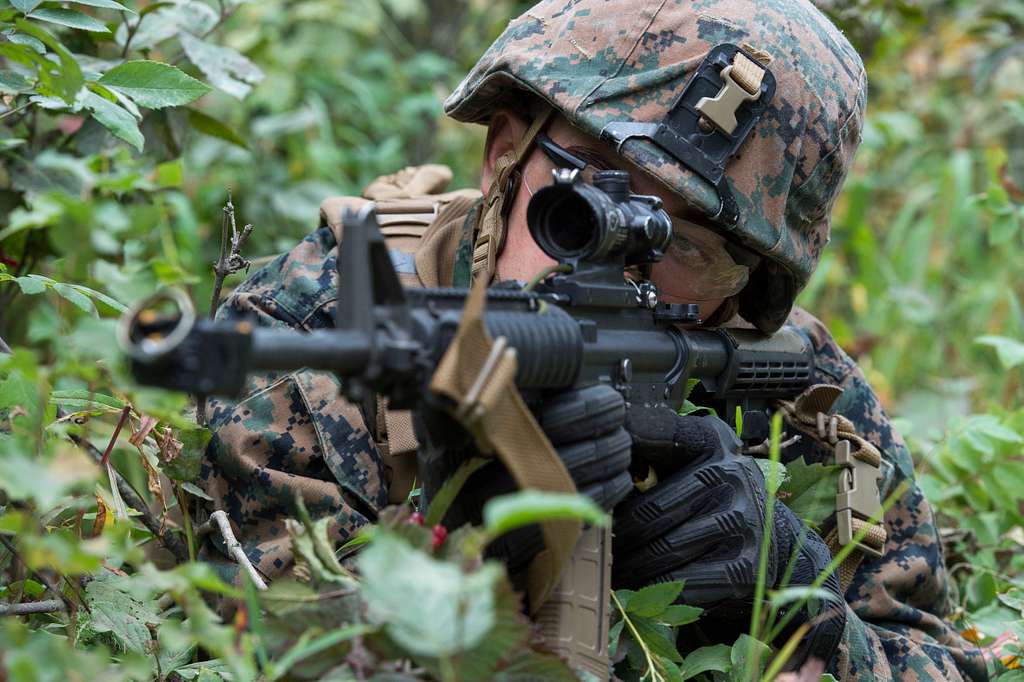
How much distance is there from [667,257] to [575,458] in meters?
0.81

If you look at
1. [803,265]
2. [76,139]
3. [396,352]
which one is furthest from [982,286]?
[396,352]

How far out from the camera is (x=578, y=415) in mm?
1462

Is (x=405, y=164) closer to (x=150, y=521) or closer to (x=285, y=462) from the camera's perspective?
(x=285, y=462)

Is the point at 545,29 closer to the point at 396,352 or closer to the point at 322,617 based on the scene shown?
the point at 396,352

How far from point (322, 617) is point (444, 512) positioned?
0.23 m

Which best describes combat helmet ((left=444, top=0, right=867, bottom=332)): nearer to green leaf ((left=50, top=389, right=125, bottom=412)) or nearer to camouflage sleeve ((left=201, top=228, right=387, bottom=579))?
camouflage sleeve ((left=201, top=228, right=387, bottom=579))

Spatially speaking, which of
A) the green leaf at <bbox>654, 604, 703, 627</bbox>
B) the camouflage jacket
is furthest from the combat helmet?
the green leaf at <bbox>654, 604, 703, 627</bbox>

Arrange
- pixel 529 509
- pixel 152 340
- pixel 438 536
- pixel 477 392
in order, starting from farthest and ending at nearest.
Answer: pixel 438 536 → pixel 477 392 → pixel 152 340 → pixel 529 509

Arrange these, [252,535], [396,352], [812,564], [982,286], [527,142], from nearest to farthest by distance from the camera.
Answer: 1. [396,352]
2. [812,564]
3. [252,535]
4. [527,142]
5. [982,286]

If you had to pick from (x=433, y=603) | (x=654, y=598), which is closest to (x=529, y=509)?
(x=433, y=603)

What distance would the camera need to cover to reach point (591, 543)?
1.55 meters

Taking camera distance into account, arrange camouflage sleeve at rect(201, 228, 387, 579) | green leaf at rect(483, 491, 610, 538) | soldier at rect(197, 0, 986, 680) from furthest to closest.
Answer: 1. camouflage sleeve at rect(201, 228, 387, 579)
2. soldier at rect(197, 0, 986, 680)
3. green leaf at rect(483, 491, 610, 538)

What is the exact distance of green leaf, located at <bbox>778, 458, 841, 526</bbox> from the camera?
2258mm

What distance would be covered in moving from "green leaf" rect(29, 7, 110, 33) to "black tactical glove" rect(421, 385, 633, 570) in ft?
3.44
